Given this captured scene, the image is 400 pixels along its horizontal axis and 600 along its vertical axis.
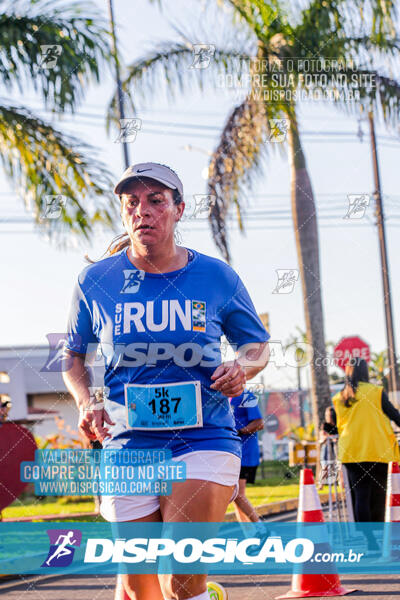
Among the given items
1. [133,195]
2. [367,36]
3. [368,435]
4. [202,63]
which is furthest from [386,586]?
[367,36]

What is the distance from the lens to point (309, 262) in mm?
14789

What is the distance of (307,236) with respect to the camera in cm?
1487

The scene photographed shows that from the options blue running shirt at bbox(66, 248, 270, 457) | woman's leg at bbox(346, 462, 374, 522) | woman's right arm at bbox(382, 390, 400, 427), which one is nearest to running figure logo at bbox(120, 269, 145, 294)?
blue running shirt at bbox(66, 248, 270, 457)

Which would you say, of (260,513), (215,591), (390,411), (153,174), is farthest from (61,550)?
(153,174)

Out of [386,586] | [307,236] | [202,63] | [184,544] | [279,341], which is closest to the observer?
[184,544]

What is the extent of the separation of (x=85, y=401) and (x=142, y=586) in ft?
2.20

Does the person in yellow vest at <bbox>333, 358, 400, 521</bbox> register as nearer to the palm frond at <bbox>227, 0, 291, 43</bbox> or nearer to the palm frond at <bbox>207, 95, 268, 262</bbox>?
the palm frond at <bbox>207, 95, 268, 262</bbox>

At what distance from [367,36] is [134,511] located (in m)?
11.0

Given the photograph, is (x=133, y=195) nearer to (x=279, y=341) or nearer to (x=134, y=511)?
(x=134, y=511)

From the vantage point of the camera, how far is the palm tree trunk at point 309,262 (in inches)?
577

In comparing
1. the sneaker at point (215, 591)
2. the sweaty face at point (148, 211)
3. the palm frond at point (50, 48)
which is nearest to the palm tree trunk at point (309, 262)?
the palm frond at point (50, 48)

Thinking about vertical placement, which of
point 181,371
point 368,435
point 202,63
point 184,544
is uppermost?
point 202,63

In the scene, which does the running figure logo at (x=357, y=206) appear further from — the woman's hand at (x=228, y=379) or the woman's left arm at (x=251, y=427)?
the woman's hand at (x=228, y=379)

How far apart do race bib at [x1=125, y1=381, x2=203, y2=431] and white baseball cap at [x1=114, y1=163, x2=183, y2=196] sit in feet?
2.46
